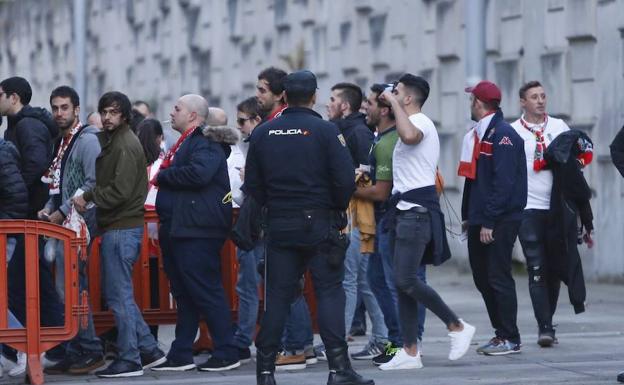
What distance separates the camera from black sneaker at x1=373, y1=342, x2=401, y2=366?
1124 centimetres

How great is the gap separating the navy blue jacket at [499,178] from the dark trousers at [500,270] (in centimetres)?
10

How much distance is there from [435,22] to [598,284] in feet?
16.7

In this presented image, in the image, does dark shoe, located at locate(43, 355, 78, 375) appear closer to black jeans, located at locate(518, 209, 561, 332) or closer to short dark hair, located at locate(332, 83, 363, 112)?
short dark hair, located at locate(332, 83, 363, 112)

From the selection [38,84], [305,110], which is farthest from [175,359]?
[38,84]

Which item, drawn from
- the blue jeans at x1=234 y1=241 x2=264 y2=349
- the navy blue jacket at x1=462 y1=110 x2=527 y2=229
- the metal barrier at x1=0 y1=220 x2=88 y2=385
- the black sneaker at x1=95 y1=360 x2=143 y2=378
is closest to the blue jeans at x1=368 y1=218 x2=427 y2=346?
the navy blue jacket at x1=462 y1=110 x2=527 y2=229

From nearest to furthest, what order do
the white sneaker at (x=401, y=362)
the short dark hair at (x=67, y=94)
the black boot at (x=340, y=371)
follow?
the black boot at (x=340, y=371)
the white sneaker at (x=401, y=362)
the short dark hair at (x=67, y=94)

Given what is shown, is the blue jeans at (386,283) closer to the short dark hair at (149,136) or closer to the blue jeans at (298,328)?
the blue jeans at (298,328)

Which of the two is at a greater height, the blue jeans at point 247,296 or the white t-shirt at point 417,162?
the white t-shirt at point 417,162

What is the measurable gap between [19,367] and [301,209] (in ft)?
8.37

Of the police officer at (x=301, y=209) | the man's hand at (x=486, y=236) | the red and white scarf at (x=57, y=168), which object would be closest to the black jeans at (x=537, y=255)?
the man's hand at (x=486, y=236)

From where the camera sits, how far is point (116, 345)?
11734 mm

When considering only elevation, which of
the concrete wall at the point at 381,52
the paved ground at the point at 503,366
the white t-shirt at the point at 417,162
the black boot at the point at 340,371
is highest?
the concrete wall at the point at 381,52

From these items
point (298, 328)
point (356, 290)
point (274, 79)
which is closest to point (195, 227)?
point (298, 328)

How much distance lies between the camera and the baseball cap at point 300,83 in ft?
32.1
